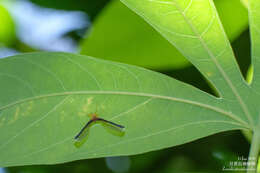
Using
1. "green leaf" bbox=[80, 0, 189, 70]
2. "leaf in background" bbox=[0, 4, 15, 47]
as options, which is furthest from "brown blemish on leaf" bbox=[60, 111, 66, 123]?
"leaf in background" bbox=[0, 4, 15, 47]

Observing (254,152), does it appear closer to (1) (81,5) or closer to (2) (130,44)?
(2) (130,44)

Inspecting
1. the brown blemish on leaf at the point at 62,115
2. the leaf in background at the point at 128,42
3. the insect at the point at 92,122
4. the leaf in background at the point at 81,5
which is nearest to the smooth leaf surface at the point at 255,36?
the insect at the point at 92,122

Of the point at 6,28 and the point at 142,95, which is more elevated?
the point at 6,28

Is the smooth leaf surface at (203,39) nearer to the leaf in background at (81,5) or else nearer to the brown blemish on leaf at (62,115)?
the brown blemish on leaf at (62,115)

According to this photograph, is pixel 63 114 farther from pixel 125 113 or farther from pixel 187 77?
pixel 187 77

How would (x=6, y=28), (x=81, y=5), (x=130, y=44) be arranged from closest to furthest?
1. (x=130, y=44)
2. (x=81, y=5)
3. (x=6, y=28)

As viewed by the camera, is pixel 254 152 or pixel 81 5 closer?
pixel 254 152

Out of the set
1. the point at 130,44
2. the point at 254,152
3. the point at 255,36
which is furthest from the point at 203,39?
the point at 130,44
